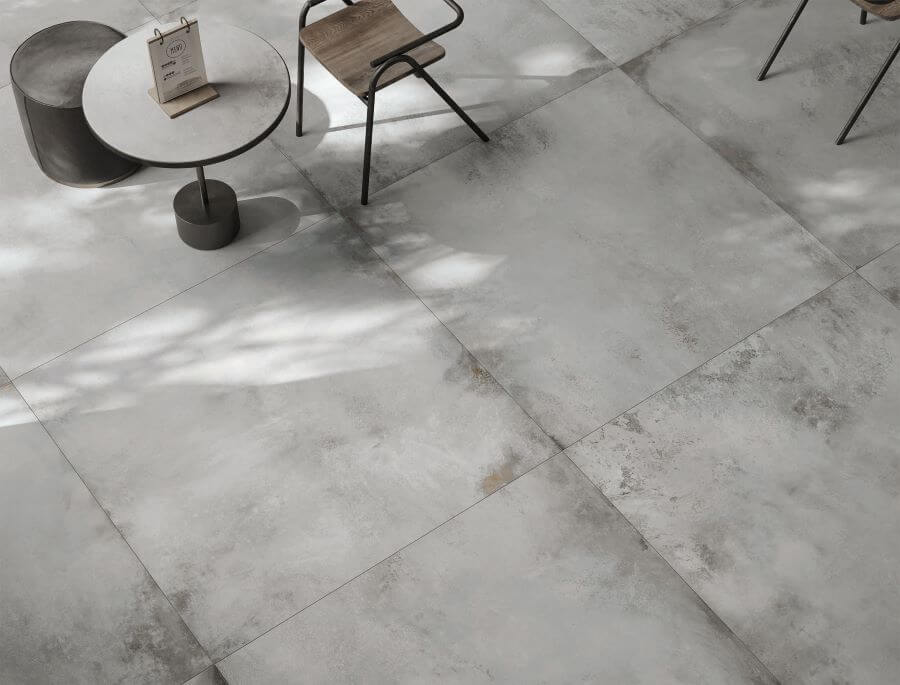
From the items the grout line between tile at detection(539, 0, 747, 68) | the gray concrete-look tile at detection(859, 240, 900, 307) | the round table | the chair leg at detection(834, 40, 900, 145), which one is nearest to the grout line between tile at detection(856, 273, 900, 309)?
the gray concrete-look tile at detection(859, 240, 900, 307)

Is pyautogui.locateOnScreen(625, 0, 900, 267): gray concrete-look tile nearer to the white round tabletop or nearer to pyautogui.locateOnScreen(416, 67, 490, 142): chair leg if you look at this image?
pyautogui.locateOnScreen(416, 67, 490, 142): chair leg

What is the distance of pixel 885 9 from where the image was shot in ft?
14.8

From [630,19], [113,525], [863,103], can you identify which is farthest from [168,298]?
[863,103]

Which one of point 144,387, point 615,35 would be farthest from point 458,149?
point 144,387

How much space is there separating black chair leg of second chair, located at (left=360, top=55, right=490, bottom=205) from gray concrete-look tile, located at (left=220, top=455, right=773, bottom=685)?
152 centimetres

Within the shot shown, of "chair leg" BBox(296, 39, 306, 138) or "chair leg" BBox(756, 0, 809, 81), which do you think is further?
"chair leg" BBox(756, 0, 809, 81)

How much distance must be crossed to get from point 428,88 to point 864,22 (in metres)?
2.29

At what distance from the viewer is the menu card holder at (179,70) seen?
3598mm

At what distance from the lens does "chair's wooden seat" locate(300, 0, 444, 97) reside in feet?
13.8

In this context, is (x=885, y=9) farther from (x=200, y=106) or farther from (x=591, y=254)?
(x=200, y=106)

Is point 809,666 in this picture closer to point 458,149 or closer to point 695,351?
point 695,351

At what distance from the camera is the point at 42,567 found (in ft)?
11.7

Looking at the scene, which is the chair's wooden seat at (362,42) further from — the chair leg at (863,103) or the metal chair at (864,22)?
the chair leg at (863,103)

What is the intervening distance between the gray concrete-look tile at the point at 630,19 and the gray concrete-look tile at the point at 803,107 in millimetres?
78
